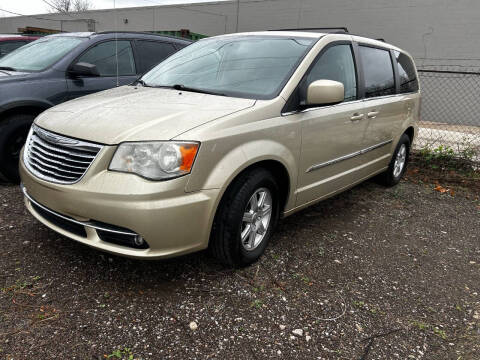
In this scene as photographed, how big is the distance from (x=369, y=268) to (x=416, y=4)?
14228 mm

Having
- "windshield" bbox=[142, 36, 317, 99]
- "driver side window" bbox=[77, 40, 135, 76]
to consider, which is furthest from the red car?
"windshield" bbox=[142, 36, 317, 99]

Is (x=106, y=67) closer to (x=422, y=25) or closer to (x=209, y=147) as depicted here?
(x=209, y=147)

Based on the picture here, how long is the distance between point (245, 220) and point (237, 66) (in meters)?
1.29

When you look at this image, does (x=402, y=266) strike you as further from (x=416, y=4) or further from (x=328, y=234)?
(x=416, y=4)

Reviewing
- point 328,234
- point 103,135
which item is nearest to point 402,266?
point 328,234

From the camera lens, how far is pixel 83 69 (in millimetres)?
4344


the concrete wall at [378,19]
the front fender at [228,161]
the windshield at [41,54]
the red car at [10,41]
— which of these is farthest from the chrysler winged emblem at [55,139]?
the concrete wall at [378,19]

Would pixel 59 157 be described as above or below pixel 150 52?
below

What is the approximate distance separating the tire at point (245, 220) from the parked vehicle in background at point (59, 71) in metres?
2.69

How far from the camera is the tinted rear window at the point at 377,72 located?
13.0 feet

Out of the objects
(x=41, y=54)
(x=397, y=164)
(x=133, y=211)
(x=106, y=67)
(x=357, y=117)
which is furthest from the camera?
(x=397, y=164)

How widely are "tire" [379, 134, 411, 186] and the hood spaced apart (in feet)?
9.62

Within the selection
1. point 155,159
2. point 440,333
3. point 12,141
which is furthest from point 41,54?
point 440,333

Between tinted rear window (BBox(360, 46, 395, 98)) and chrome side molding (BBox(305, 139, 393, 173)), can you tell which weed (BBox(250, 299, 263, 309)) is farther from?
tinted rear window (BBox(360, 46, 395, 98))
